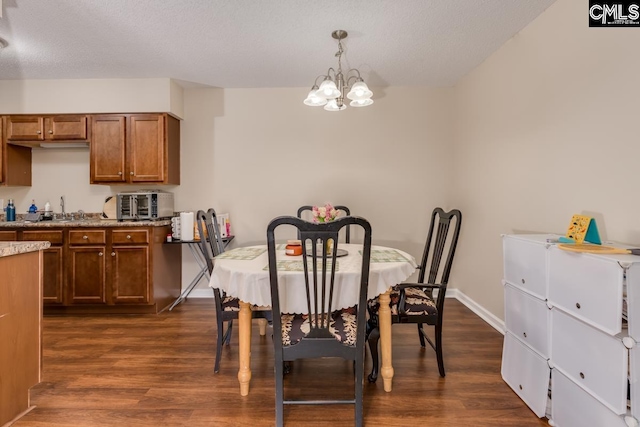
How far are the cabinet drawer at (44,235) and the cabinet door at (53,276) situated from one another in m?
0.08

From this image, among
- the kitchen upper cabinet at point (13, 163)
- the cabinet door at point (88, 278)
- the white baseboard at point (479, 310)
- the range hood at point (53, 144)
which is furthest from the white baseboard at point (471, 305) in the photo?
A: the kitchen upper cabinet at point (13, 163)

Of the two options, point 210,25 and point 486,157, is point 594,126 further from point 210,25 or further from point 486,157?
point 210,25

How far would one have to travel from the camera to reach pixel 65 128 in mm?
3596

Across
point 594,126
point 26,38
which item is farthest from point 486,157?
point 26,38

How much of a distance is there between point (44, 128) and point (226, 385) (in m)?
3.43

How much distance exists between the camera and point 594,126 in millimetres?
1912

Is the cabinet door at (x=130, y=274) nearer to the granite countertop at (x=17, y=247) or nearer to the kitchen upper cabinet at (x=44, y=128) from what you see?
the kitchen upper cabinet at (x=44, y=128)

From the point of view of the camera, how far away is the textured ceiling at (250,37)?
2.31 metres

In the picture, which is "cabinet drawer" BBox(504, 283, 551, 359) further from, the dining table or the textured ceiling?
the textured ceiling

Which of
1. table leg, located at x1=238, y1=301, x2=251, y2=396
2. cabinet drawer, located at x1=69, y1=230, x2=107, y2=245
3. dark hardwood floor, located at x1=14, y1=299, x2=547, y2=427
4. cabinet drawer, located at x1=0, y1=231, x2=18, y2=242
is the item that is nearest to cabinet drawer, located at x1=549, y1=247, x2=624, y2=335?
dark hardwood floor, located at x1=14, y1=299, x2=547, y2=427

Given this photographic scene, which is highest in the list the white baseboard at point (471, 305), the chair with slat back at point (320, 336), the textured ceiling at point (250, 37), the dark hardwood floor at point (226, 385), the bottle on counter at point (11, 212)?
the textured ceiling at point (250, 37)

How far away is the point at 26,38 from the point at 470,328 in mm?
4466

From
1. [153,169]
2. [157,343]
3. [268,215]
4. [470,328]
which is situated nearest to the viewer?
[157,343]

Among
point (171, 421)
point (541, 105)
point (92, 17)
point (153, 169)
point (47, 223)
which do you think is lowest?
point (171, 421)
